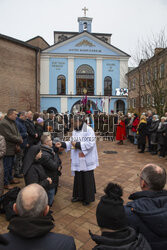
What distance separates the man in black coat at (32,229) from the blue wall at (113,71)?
89.1 feet

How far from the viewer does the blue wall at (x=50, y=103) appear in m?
26.2

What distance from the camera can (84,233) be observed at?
9.36 feet

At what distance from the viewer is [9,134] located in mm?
4371

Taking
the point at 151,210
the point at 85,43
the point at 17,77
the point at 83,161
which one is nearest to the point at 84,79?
the point at 85,43

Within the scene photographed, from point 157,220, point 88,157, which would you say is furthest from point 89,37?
point 157,220

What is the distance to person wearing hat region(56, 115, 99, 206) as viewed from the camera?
12.4 ft

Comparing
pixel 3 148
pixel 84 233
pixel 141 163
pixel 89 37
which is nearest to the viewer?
pixel 84 233

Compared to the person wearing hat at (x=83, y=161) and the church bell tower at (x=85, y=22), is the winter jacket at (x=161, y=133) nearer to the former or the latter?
the person wearing hat at (x=83, y=161)

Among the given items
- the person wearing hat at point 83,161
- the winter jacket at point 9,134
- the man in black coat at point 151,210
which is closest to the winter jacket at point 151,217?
the man in black coat at point 151,210

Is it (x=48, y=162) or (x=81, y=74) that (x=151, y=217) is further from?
(x=81, y=74)

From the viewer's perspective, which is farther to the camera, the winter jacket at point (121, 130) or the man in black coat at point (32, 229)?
the winter jacket at point (121, 130)

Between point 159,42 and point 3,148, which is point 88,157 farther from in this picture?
point 159,42

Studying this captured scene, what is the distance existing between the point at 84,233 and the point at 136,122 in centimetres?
839

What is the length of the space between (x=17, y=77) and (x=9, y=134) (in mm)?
18706
